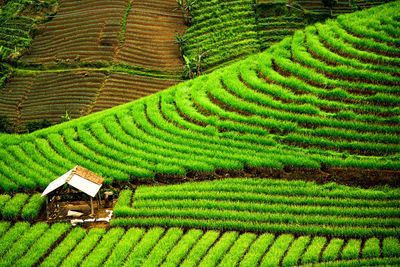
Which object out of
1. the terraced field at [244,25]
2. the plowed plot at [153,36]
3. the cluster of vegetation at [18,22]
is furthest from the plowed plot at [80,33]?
the terraced field at [244,25]

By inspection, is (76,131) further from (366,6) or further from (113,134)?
(366,6)

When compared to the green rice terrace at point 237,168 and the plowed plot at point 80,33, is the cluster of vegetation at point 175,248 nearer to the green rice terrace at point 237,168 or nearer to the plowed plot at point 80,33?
the green rice terrace at point 237,168

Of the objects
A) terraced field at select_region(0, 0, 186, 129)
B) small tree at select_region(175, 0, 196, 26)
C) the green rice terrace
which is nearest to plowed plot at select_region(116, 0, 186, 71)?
terraced field at select_region(0, 0, 186, 129)

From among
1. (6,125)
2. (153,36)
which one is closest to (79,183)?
(6,125)

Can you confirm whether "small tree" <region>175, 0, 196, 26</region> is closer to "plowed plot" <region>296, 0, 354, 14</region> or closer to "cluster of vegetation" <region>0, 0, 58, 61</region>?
"plowed plot" <region>296, 0, 354, 14</region>

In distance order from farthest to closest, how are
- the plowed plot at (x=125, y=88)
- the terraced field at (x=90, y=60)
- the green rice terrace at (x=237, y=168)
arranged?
the terraced field at (x=90, y=60) → the plowed plot at (x=125, y=88) → the green rice terrace at (x=237, y=168)

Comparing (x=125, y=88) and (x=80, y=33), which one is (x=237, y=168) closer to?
(x=125, y=88)
